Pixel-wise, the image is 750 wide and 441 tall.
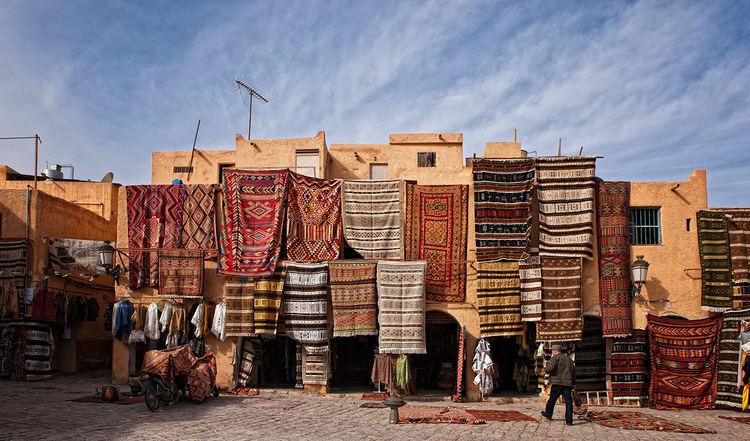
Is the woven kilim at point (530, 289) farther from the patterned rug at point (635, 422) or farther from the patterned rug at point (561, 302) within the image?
the patterned rug at point (635, 422)

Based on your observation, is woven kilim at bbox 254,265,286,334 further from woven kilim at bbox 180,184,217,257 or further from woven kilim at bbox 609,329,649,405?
woven kilim at bbox 609,329,649,405

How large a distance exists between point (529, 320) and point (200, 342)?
831cm

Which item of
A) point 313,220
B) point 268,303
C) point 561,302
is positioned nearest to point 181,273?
point 268,303

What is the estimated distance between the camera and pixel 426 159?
84.0ft

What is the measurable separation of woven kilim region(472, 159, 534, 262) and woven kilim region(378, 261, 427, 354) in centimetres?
177

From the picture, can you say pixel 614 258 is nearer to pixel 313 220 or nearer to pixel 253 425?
pixel 313 220

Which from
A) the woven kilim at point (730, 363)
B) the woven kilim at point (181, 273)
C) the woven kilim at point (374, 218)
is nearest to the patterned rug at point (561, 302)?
the woven kilim at point (730, 363)

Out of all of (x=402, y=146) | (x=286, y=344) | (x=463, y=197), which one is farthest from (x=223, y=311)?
(x=402, y=146)

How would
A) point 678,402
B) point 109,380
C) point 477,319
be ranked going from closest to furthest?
1. point 678,402
2. point 477,319
3. point 109,380

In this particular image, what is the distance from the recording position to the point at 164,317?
17.0 m

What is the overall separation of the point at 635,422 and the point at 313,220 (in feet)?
29.0

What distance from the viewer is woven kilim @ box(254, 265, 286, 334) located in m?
16.9

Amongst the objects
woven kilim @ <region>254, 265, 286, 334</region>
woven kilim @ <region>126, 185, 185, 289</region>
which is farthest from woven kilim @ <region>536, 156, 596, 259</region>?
woven kilim @ <region>126, 185, 185, 289</region>

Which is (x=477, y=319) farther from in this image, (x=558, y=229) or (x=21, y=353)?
(x=21, y=353)
